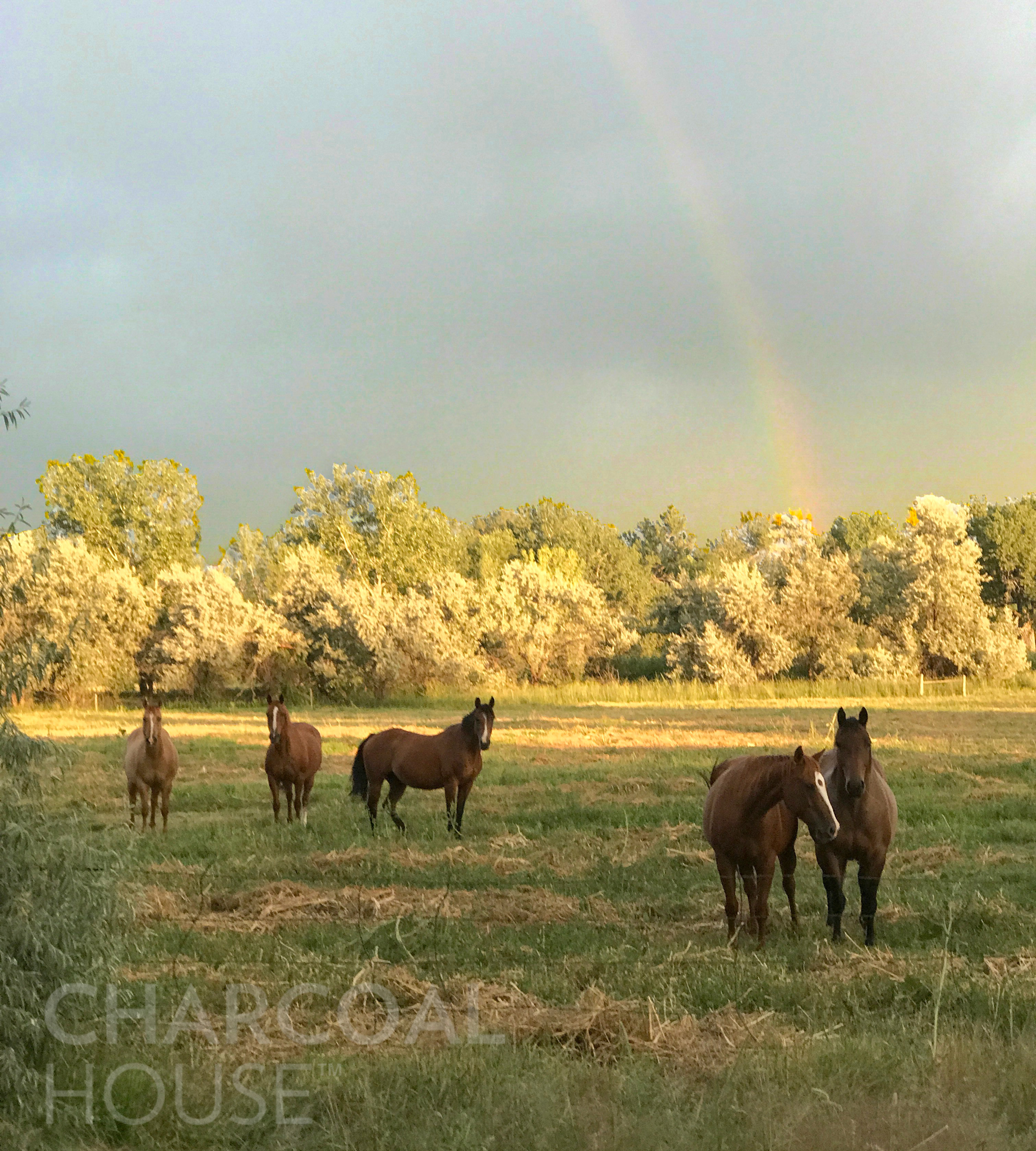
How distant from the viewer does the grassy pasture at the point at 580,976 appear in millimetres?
4945

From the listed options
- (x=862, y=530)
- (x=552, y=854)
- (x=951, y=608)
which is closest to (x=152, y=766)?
(x=552, y=854)

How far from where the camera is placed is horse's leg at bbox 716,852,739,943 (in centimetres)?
855

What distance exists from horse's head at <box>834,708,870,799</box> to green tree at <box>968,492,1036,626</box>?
209 feet

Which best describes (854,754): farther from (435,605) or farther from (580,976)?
(435,605)

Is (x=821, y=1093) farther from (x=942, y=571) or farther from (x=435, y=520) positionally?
(x=435, y=520)

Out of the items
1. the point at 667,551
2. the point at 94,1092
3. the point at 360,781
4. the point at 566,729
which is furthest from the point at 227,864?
the point at 667,551

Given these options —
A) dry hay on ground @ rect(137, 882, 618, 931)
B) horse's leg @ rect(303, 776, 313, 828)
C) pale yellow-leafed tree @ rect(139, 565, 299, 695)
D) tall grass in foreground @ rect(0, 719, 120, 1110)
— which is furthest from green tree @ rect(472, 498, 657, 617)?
tall grass in foreground @ rect(0, 719, 120, 1110)

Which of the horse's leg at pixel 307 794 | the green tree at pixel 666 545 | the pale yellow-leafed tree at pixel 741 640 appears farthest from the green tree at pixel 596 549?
the horse's leg at pixel 307 794

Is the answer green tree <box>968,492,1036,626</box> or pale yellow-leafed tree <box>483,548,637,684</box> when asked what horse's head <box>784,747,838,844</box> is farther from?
green tree <box>968,492,1036,626</box>

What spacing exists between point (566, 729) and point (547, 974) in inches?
907

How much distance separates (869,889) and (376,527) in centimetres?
6066

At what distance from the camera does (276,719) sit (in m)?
15.5

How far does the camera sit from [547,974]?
7305 mm

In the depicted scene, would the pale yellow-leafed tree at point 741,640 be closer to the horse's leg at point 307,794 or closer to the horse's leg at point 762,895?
the horse's leg at point 307,794
